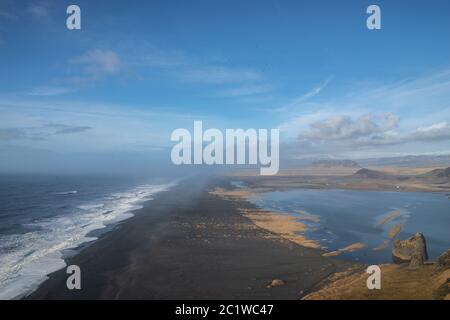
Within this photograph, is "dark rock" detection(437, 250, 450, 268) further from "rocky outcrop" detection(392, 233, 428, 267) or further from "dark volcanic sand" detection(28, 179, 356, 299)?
"dark volcanic sand" detection(28, 179, 356, 299)

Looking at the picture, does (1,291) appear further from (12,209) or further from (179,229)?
(12,209)

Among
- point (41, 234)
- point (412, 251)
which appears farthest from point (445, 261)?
point (41, 234)

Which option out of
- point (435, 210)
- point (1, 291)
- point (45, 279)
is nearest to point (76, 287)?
point (45, 279)

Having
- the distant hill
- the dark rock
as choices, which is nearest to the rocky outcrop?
the dark rock

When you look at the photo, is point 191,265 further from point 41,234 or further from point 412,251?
point 41,234
